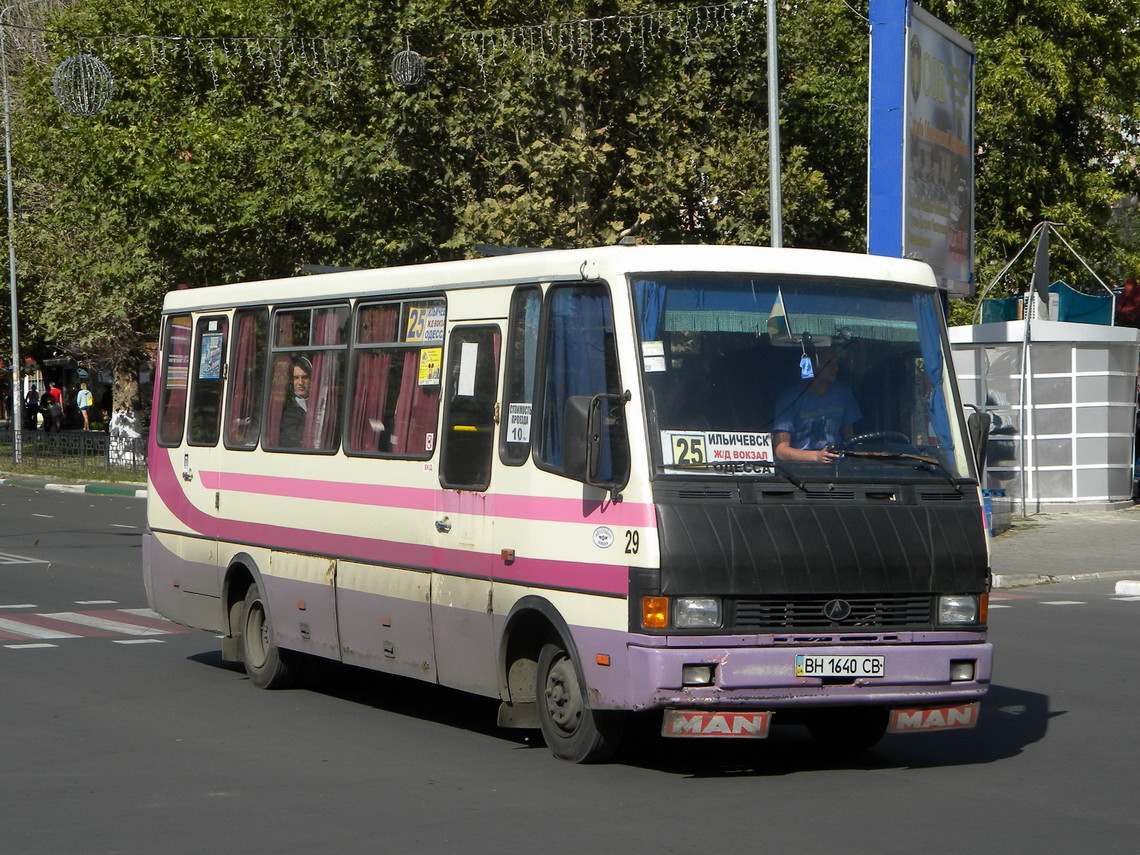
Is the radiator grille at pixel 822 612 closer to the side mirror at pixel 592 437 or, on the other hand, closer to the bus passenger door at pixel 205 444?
the side mirror at pixel 592 437

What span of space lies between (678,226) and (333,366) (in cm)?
1901

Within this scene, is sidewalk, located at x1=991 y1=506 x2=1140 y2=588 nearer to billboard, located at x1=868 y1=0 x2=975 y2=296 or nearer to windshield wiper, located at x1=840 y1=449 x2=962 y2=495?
billboard, located at x1=868 y1=0 x2=975 y2=296

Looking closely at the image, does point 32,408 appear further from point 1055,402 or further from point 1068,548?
point 1068,548

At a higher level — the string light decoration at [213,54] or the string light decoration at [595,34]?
the string light decoration at [213,54]

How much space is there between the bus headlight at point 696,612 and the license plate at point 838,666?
433 millimetres

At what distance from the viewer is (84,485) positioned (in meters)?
37.3

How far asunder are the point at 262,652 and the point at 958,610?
5023 mm

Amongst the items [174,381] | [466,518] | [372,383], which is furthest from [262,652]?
[466,518]

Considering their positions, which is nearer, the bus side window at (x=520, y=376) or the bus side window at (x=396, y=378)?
the bus side window at (x=520, y=376)

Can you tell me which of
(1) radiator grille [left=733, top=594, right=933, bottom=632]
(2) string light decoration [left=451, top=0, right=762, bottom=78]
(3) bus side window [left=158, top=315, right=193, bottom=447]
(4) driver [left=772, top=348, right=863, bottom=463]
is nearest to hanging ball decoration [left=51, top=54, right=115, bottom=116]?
(2) string light decoration [left=451, top=0, right=762, bottom=78]

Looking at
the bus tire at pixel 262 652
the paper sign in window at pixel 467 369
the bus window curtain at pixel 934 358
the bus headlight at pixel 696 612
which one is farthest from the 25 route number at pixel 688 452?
the bus tire at pixel 262 652

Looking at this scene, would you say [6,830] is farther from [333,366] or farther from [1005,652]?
[1005,652]

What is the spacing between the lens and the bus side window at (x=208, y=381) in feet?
39.2

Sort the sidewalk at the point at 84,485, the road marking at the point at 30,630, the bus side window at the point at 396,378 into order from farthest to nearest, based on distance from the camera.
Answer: the sidewalk at the point at 84,485
the road marking at the point at 30,630
the bus side window at the point at 396,378
